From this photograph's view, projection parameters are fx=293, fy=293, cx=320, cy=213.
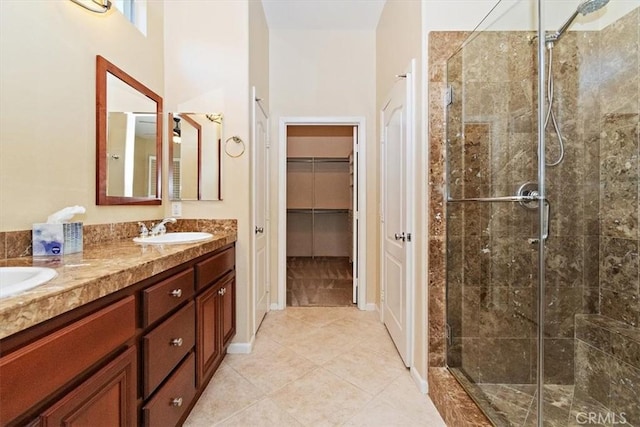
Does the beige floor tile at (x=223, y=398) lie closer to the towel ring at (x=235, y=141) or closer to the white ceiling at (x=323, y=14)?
the towel ring at (x=235, y=141)

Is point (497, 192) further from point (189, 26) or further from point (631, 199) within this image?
point (189, 26)

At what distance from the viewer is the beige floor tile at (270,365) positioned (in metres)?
1.92

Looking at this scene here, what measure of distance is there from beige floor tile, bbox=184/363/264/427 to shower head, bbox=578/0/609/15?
3074mm

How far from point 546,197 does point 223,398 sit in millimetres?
2266

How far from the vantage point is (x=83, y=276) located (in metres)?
0.87

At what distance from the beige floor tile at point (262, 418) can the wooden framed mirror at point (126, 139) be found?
1.44 meters

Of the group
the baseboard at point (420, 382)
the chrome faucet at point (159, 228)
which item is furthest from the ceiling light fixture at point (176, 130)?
the baseboard at point (420, 382)

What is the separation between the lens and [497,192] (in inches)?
72.6

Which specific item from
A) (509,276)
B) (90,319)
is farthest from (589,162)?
(90,319)

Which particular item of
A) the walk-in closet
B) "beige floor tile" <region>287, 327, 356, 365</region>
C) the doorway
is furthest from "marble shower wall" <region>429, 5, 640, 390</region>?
the walk-in closet

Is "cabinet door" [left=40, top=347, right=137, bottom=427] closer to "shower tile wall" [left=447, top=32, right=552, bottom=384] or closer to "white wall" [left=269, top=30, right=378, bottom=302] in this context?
"shower tile wall" [left=447, top=32, right=552, bottom=384]

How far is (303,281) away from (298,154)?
2.76 metres

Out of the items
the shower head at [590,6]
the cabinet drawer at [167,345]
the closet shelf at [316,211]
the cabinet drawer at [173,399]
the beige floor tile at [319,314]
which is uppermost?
the shower head at [590,6]

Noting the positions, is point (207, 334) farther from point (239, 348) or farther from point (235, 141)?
point (235, 141)
